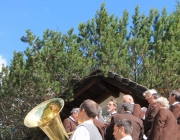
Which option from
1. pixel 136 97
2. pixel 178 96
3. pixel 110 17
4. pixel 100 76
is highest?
pixel 110 17

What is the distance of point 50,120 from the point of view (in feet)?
20.2

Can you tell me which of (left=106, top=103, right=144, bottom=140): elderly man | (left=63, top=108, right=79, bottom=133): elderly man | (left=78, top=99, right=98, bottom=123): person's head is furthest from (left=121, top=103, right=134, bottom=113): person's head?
(left=78, top=99, right=98, bottom=123): person's head

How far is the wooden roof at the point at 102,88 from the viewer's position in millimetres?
11333

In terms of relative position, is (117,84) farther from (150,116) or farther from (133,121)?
(133,121)

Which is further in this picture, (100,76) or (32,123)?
(100,76)

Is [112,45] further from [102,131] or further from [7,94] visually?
[102,131]

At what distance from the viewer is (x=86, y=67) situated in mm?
12016

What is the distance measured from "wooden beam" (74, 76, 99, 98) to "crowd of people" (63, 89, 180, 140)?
156 inches

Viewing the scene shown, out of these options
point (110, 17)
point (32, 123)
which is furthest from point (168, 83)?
point (32, 123)

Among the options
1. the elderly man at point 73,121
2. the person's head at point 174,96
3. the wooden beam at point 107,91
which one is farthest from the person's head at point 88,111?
the wooden beam at point 107,91

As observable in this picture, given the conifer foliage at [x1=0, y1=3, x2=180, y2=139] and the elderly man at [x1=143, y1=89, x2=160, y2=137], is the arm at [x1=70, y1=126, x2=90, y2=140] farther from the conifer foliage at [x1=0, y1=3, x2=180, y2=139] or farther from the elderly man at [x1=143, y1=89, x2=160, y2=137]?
the conifer foliage at [x1=0, y1=3, x2=180, y2=139]

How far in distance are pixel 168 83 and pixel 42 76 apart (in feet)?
11.7

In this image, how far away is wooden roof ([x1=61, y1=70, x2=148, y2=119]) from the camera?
37.2 feet

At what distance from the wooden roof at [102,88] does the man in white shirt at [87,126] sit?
570 centimetres
